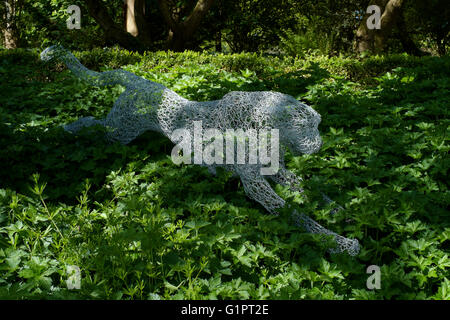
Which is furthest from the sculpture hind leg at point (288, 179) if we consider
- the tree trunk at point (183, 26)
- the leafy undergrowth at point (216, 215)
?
the tree trunk at point (183, 26)

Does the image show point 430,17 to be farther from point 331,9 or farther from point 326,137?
point 326,137

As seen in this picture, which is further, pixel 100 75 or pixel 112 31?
pixel 112 31

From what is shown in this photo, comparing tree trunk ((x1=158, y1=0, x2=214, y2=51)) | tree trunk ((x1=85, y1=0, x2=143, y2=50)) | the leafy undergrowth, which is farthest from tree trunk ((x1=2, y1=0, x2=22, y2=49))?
the leafy undergrowth

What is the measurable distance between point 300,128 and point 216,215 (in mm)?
984

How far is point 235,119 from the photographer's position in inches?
143

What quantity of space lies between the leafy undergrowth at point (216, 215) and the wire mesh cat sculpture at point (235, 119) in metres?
0.13

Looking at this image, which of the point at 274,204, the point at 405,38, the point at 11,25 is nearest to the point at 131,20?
the point at 11,25

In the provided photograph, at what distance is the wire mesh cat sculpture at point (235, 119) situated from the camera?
Result: 3.24 meters

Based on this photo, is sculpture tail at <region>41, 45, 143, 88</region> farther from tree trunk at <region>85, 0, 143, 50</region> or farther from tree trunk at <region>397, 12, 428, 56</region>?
tree trunk at <region>397, 12, 428, 56</region>

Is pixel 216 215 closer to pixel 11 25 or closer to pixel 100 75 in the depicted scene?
pixel 100 75

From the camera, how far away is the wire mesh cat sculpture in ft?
10.6

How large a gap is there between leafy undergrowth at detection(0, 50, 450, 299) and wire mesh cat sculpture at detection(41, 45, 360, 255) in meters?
0.13

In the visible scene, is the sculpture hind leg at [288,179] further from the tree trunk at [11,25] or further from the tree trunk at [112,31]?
the tree trunk at [11,25]
